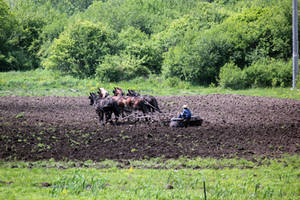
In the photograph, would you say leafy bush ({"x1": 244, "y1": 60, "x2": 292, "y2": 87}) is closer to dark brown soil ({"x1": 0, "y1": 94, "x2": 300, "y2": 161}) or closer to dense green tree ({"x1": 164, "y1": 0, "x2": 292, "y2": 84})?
dense green tree ({"x1": 164, "y1": 0, "x2": 292, "y2": 84})

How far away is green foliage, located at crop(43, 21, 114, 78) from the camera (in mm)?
36094

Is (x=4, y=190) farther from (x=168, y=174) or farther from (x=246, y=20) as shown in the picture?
(x=246, y=20)

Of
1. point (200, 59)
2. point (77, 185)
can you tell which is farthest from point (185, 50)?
point (77, 185)

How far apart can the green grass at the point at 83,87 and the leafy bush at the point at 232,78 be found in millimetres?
865

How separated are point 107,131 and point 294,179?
7.29 metres

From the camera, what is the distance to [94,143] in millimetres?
12500

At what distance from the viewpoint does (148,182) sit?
865 centimetres

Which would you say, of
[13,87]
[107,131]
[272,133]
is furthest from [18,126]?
[13,87]

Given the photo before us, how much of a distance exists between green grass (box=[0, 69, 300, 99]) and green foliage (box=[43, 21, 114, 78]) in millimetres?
1268

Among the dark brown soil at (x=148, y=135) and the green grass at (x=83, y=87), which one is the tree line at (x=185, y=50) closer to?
the green grass at (x=83, y=87)

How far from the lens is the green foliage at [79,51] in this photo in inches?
1421

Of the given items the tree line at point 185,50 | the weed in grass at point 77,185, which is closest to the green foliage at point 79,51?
the tree line at point 185,50

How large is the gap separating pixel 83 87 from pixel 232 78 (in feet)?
39.1

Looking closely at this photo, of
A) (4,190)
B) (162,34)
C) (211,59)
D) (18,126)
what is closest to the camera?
(4,190)
